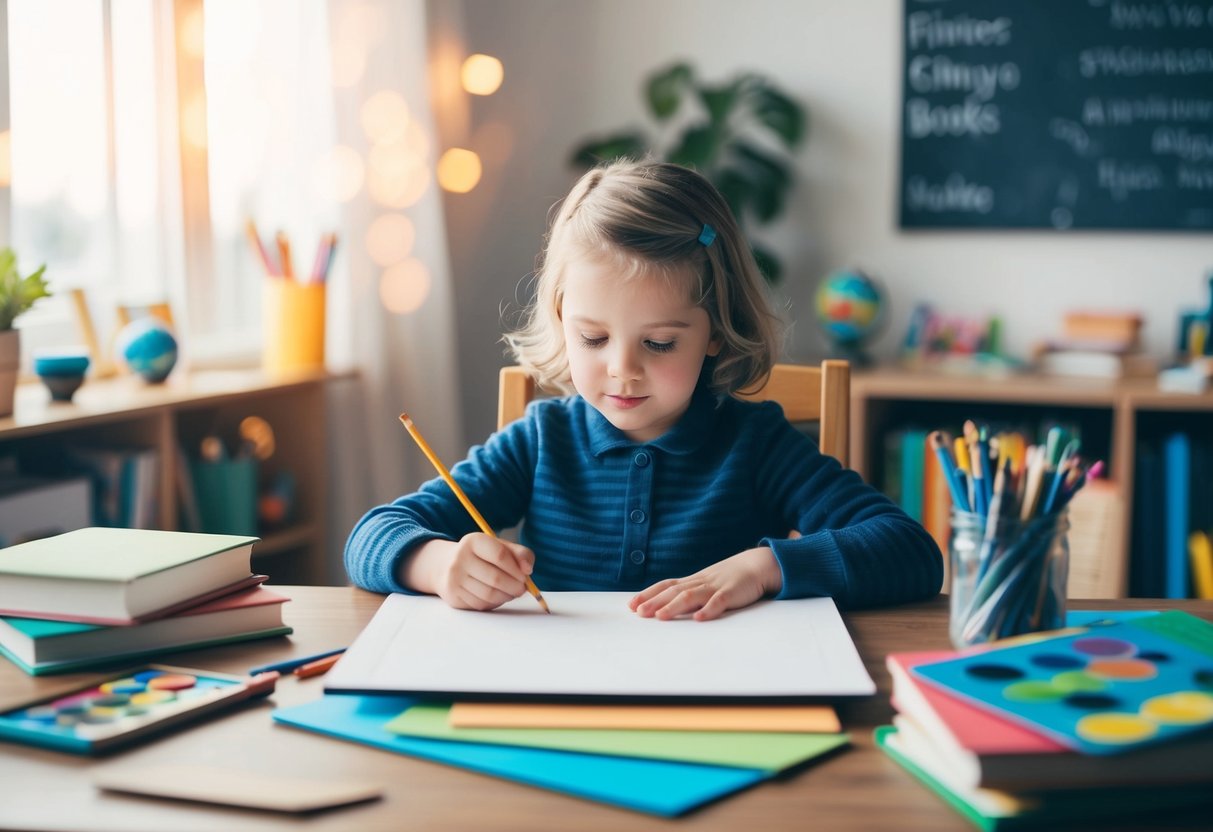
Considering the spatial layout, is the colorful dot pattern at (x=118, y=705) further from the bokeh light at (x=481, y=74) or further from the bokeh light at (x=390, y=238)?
the bokeh light at (x=481, y=74)

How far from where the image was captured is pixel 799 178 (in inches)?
118

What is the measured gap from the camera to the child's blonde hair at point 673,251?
1.18 m

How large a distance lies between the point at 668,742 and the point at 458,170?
8.17 ft

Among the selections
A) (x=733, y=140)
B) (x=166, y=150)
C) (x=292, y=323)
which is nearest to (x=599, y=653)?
(x=292, y=323)

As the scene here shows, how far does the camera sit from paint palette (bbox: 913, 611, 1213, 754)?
0.64 metres

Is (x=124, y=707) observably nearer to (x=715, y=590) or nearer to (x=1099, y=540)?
(x=715, y=590)

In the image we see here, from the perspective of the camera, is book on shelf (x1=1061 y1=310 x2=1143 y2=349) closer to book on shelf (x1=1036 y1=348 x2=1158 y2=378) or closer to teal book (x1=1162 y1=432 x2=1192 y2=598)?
book on shelf (x1=1036 y1=348 x2=1158 y2=378)

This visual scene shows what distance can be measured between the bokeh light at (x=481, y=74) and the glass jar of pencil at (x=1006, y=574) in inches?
99.2

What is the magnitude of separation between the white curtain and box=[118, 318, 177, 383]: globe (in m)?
0.47

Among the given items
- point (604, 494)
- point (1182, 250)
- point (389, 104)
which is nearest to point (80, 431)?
point (389, 104)

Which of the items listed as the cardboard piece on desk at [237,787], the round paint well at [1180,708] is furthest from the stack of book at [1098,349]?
the cardboard piece on desk at [237,787]

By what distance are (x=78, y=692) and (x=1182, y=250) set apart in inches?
104

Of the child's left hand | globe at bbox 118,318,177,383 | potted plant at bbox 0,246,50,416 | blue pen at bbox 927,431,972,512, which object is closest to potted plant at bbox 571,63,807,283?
globe at bbox 118,318,177,383

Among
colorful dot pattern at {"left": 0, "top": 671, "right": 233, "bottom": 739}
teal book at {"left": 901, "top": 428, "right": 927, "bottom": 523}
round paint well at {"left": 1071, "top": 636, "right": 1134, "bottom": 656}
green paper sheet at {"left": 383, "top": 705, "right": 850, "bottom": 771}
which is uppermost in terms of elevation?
round paint well at {"left": 1071, "top": 636, "right": 1134, "bottom": 656}
